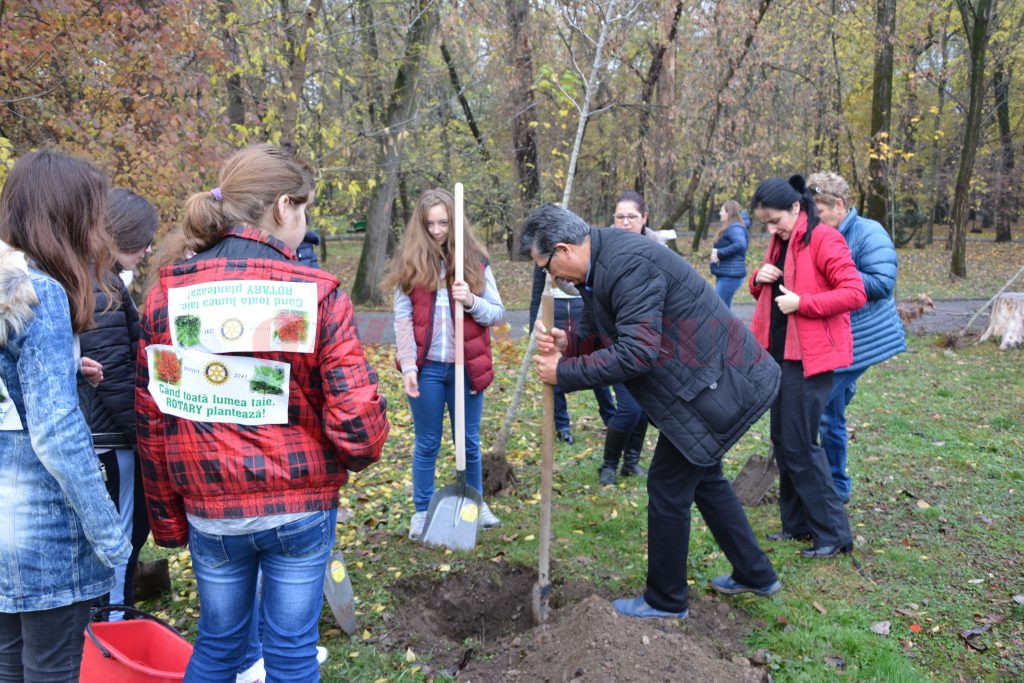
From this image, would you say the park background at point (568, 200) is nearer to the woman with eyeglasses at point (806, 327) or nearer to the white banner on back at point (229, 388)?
the woman with eyeglasses at point (806, 327)

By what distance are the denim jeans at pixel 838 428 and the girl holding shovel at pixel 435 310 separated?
199cm

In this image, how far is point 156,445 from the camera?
215cm

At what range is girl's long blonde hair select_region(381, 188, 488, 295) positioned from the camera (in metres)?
4.07

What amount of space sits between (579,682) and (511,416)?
2750 millimetres

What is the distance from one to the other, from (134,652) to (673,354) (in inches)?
90.3

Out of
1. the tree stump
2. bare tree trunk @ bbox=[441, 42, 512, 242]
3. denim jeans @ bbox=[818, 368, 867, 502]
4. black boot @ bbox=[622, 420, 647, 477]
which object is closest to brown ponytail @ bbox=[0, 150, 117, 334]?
denim jeans @ bbox=[818, 368, 867, 502]

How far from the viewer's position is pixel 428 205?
408 cm

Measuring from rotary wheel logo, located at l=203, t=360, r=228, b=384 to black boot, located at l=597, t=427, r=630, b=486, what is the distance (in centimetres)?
356

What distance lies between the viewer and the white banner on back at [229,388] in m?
2.01

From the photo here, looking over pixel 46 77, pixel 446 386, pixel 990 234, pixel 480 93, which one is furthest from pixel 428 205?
pixel 990 234

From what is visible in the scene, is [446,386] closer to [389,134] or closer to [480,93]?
[389,134]

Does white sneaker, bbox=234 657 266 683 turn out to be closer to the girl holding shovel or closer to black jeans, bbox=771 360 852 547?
the girl holding shovel

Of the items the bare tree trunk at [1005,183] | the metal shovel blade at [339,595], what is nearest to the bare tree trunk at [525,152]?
the metal shovel blade at [339,595]

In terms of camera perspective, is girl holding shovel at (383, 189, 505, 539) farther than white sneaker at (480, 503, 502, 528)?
No
